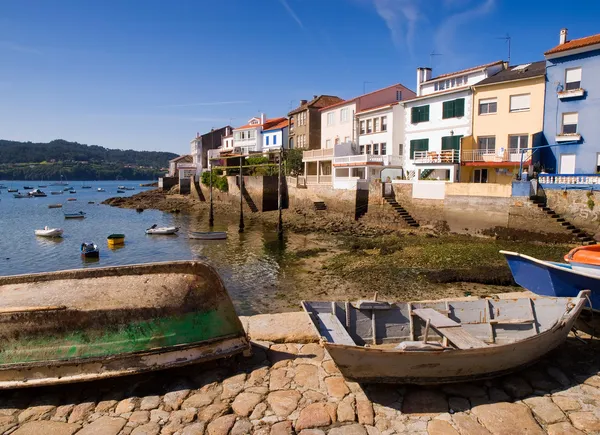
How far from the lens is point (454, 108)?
3353 centimetres

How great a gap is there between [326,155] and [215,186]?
19.9 m

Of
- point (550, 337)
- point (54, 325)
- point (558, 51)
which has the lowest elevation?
point (550, 337)

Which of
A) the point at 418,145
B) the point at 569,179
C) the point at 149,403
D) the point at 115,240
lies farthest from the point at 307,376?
the point at 418,145

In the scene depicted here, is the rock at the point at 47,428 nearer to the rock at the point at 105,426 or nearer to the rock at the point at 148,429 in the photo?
the rock at the point at 105,426

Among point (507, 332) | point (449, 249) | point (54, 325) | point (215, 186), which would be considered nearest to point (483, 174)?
point (449, 249)

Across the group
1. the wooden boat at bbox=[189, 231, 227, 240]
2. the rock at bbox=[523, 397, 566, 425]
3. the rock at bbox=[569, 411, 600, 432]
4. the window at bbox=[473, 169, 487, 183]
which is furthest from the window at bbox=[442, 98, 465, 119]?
the rock at bbox=[569, 411, 600, 432]

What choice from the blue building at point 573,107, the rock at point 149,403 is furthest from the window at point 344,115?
the rock at point 149,403

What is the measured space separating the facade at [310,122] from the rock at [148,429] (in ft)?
163

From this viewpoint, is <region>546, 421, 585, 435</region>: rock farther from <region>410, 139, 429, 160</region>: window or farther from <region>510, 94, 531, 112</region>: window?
<region>410, 139, 429, 160</region>: window

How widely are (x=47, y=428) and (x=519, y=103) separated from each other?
32.6 metres

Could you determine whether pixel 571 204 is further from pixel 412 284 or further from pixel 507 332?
pixel 507 332

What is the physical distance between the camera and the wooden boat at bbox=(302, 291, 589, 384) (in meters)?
5.62

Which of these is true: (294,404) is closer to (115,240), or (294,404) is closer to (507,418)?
(507,418)

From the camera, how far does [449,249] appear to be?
21.8 metres
